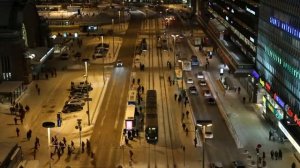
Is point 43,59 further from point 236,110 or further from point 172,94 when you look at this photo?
point 236,110

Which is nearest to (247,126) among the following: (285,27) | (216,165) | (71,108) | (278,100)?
(278,100)

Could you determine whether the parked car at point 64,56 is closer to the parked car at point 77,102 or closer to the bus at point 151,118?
the parked car at point 77,102

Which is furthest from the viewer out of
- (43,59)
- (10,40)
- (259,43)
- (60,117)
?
(43,59)

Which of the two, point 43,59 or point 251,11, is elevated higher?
point 251,11

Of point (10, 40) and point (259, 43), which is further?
point (10, 40)

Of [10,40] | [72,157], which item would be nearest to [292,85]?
[72,157]

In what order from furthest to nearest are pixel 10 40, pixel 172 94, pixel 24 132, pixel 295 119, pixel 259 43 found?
pixel 10 40, pixel 172 94, pixel 259 43, pixel 24 132, pixel 295 119
